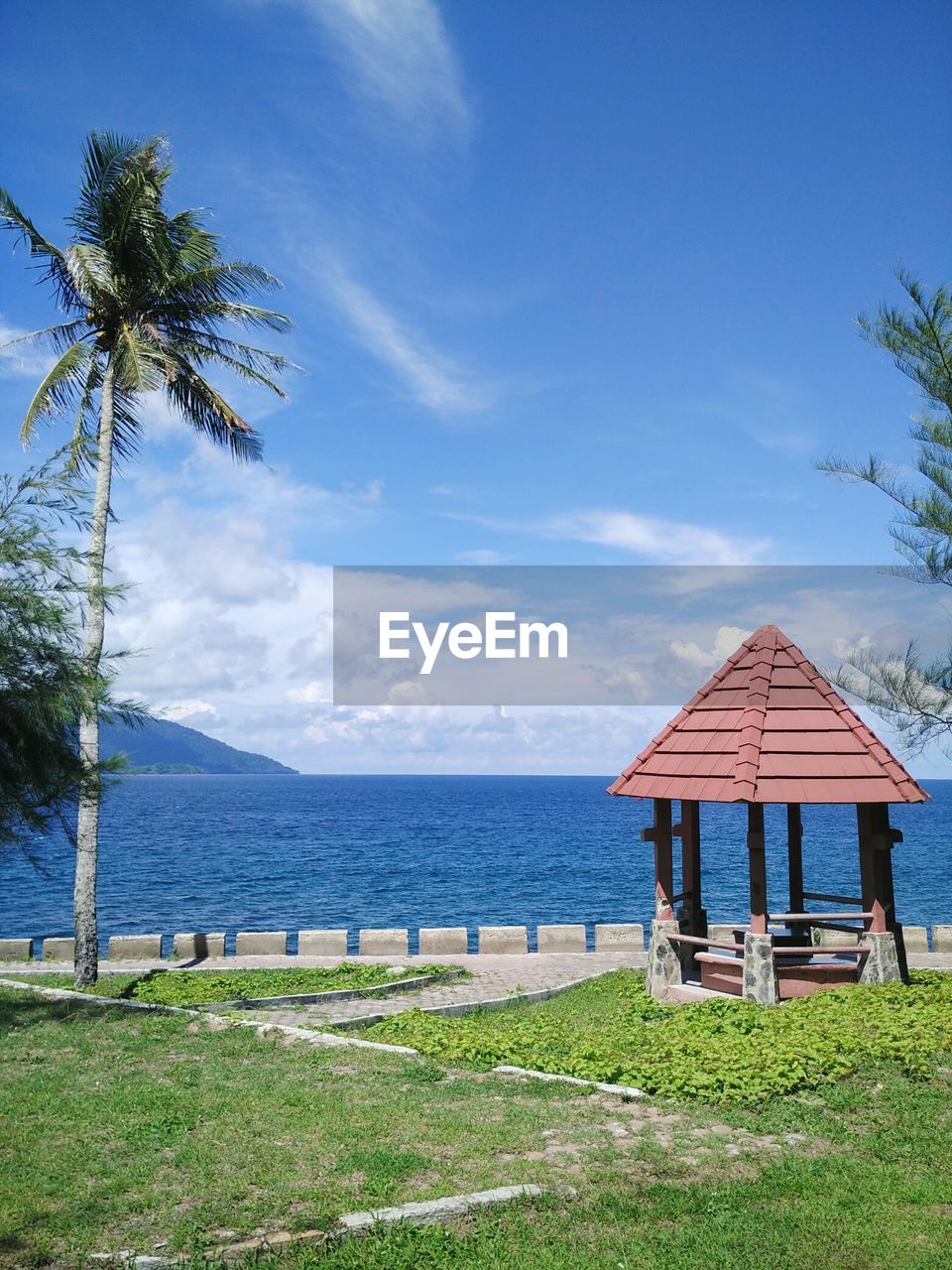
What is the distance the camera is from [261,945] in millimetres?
19781

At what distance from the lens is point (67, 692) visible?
35.4 ft

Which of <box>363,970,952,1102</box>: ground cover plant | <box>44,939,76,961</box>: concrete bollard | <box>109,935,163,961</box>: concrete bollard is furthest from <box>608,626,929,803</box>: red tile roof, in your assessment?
<box>44,939,76,961</box>: concrete bollard

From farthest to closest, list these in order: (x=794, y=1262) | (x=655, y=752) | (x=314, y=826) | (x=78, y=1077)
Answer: (x=314, y=826) < (x=655, y=752) < (x=78, y=1077) < (x=794, y=1262)

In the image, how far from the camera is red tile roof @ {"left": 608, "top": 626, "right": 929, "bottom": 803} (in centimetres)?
1262

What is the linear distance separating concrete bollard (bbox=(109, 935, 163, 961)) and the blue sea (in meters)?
2.70

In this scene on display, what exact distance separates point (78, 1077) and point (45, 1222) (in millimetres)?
A: 3751

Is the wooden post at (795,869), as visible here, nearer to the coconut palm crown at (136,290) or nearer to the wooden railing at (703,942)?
the wooden railing at (703,942)

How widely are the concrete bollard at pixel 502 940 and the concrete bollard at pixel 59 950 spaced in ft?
27.0

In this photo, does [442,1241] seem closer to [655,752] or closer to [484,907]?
[655,752]

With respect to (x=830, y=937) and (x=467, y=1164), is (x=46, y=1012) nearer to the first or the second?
(x=467, y=1164)

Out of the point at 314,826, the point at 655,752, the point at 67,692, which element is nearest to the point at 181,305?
the point at 67,692

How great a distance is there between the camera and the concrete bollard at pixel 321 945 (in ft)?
64.8

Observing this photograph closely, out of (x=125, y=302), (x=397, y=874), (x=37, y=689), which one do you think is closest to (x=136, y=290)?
(x=125, y=302)

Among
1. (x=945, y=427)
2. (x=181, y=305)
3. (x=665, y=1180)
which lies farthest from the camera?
(x=181, y=305)
